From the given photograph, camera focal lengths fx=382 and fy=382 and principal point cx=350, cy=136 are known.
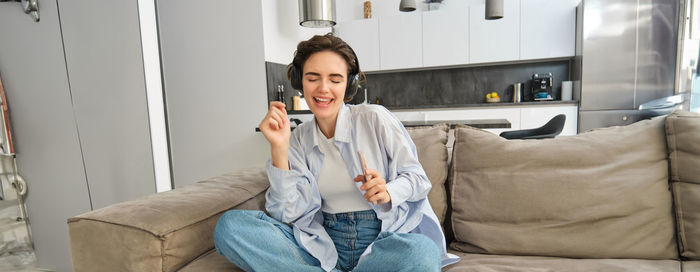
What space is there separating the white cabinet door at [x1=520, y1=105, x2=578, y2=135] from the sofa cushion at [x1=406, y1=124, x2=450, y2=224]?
2551 mm

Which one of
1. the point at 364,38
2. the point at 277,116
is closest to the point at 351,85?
the point at 277,116

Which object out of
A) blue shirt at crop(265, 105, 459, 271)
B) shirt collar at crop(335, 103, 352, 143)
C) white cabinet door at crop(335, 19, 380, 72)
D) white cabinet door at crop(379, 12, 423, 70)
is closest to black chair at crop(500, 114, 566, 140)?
blue shirt at crop(265, 105, 459, 271)

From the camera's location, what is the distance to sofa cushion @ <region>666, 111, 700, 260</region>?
3.66 ft

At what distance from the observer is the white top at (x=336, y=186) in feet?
3.82

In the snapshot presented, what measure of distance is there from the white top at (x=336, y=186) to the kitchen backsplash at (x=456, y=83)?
2.65m

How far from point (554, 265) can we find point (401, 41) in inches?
133

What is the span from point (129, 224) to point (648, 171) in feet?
5.07

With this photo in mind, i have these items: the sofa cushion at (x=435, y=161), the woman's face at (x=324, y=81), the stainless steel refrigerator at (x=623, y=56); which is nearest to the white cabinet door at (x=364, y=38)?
the stainless steel refrigerator at (x=623, y=56)

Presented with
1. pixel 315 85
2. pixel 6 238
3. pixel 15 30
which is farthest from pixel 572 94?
pixel 6 238

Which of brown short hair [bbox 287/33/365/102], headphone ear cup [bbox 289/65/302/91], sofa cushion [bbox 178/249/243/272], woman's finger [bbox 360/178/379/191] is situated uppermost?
brown short hair [bbox 287/33/365/102]

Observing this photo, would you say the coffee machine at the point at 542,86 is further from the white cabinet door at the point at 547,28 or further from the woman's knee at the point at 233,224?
the woman's knee at the point at 233,224

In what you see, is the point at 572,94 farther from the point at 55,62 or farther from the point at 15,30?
the point at 15,30

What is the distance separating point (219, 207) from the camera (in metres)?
1.22

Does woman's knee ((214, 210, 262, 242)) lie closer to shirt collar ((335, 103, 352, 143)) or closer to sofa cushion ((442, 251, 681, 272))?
shirt collar ((335, 103, 352, 143))
